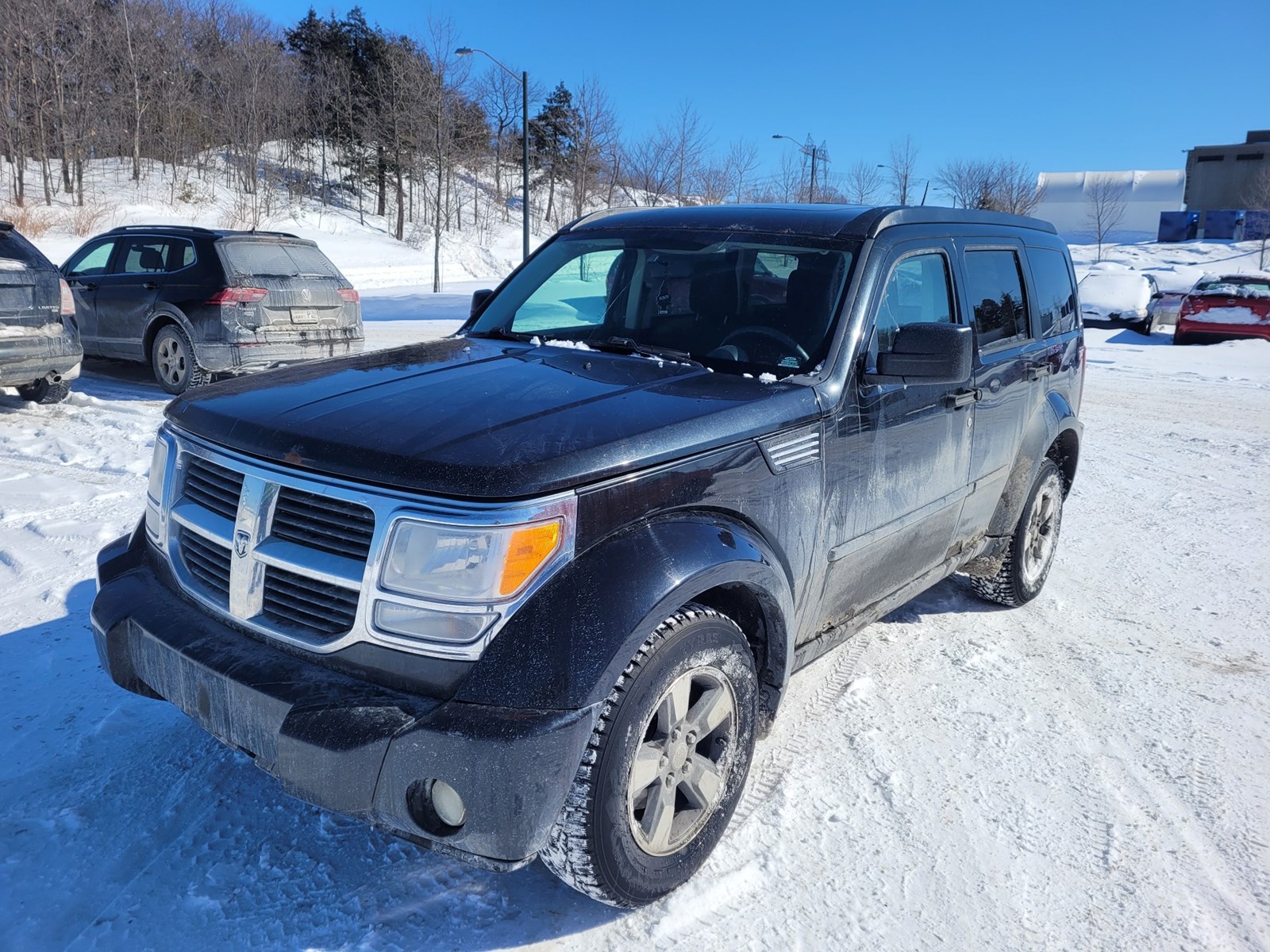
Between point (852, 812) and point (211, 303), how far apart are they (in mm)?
8304

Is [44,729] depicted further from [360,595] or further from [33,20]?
[33,20]

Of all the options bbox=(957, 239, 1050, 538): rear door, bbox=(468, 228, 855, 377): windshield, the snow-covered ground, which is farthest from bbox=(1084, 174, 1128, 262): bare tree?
bbox=(468, 228, 855, 377): windshield

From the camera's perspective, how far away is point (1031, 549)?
16.2 feet

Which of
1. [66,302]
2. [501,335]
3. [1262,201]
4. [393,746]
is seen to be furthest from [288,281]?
[1262,201]

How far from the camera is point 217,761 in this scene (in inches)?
125

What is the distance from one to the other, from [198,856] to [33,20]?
47071 mm

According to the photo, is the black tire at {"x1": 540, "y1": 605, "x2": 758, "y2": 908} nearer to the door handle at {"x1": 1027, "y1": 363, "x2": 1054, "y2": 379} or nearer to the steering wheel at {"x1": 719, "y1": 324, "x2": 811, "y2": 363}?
the steering wheel at {"x1": 719, "y1": 324, "x2": 811, "y2": 363}

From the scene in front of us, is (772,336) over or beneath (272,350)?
over

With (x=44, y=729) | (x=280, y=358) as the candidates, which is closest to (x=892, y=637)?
(x=44, y=729)

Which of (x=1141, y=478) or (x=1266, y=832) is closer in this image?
(x=1266, y=832)

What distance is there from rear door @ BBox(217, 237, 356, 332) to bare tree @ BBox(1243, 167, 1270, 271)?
48.0 meters

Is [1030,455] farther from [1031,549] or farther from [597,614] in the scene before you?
[597,614]

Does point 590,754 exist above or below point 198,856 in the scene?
above

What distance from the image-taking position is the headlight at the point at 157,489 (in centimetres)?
287
